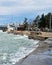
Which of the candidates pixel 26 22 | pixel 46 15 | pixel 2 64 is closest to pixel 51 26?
pixel 46 15

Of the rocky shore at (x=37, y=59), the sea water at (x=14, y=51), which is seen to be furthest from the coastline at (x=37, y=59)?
the sea water at (x=14, y=51)

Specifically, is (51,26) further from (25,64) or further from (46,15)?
(25,64)

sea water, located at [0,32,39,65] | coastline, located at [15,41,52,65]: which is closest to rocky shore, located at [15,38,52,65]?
coastline, located at [15,41,52,65]

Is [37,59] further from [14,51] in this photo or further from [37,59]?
[14,51]

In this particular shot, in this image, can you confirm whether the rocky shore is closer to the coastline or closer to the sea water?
the coastline

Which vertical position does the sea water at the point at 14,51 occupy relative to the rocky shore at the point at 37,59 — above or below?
below

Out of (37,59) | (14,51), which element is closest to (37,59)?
(37,59)

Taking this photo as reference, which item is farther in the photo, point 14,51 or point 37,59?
point 14,51

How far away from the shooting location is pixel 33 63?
1789 centimetres

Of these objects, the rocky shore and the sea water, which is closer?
the rocky shore

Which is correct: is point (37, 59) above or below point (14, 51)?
above

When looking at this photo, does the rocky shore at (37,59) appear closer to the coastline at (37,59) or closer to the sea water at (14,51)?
the coastline at (37,59)

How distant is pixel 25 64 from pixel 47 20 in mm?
123683

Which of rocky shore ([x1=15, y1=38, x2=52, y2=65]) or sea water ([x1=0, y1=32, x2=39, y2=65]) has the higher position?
A: rocky shore ([x1=15, y1=38, x2=52, y2=65])
